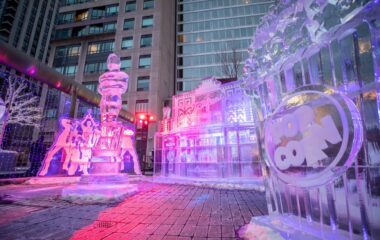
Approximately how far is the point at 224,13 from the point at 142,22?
1392 cm

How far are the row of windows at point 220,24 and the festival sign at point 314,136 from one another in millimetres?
33428

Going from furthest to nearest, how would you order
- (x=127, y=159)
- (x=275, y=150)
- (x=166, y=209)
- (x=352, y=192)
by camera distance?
(x=127, y=159)
(x=166, y=209)
(x=275, y=150)
(x=352, y=192)

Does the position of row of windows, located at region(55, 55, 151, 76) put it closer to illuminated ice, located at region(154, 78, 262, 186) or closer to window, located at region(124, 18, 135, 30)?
window, located at region(124, 18, 135, 30)

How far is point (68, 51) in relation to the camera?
30.1 metres

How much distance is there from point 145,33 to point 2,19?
35.9 metres

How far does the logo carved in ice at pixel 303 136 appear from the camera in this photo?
4.93 feet

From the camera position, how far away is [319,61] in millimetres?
1675

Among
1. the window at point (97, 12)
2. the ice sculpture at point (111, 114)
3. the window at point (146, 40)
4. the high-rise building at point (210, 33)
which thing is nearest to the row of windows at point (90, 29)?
the window at point (97, 12)

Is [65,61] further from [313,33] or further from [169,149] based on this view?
[313,33]

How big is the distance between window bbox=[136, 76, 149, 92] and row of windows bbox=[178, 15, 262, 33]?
45.1 ft

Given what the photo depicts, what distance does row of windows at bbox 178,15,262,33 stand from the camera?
30953 mm

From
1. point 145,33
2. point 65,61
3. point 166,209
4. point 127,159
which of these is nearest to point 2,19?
point 65,61

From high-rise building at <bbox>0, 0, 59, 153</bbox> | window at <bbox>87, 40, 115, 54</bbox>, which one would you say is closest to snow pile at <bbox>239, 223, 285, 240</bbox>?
window at <bbox>87, 40, 115, 54</bbox>

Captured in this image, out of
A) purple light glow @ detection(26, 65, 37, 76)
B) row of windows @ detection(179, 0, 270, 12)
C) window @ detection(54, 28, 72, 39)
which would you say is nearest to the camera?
purple light glow @ detection(26, 65, 37, 76)
